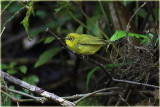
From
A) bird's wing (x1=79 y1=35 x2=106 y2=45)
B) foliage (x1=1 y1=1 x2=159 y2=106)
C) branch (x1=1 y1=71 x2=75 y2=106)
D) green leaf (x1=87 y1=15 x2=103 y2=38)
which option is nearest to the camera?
branch (x1=1 y1=71 x2=75 y2=106)

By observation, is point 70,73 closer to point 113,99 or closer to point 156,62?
point 113,99

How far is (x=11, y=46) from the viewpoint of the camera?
4.55 m

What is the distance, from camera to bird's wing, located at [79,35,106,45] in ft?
8.76

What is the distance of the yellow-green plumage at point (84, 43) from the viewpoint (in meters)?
2.75

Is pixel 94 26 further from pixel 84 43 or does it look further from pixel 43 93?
pixel 43 93

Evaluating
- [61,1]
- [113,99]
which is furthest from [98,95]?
[61,1]

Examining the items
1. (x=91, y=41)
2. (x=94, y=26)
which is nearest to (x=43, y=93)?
(x=91, y=41)

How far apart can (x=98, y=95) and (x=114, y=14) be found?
34.4 inches

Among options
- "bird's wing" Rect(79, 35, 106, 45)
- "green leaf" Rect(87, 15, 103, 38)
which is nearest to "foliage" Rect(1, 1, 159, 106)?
"green leaf" Rect(87, 15, 103, 38)

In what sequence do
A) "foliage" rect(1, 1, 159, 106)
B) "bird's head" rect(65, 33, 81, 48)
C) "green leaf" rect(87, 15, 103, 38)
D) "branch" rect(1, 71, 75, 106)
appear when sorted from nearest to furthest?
"branch" rect(1, 71, 75, 106) → "foliage" rect(1, 1, 159, 106) → "bird's head" rect(65, 33, 81, 48) → "green leaf" rect(87, 15, 103, 38)

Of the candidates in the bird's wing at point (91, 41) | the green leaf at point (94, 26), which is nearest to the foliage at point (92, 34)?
the green leaf at point (94, 26)

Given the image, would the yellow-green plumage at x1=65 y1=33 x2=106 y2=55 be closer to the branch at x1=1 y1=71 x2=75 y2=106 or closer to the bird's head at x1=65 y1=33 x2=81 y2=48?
the bird's head at x1=65 y1=33 x2=81 y2=48

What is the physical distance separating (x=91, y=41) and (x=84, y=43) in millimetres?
106

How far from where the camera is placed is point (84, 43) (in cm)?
283
